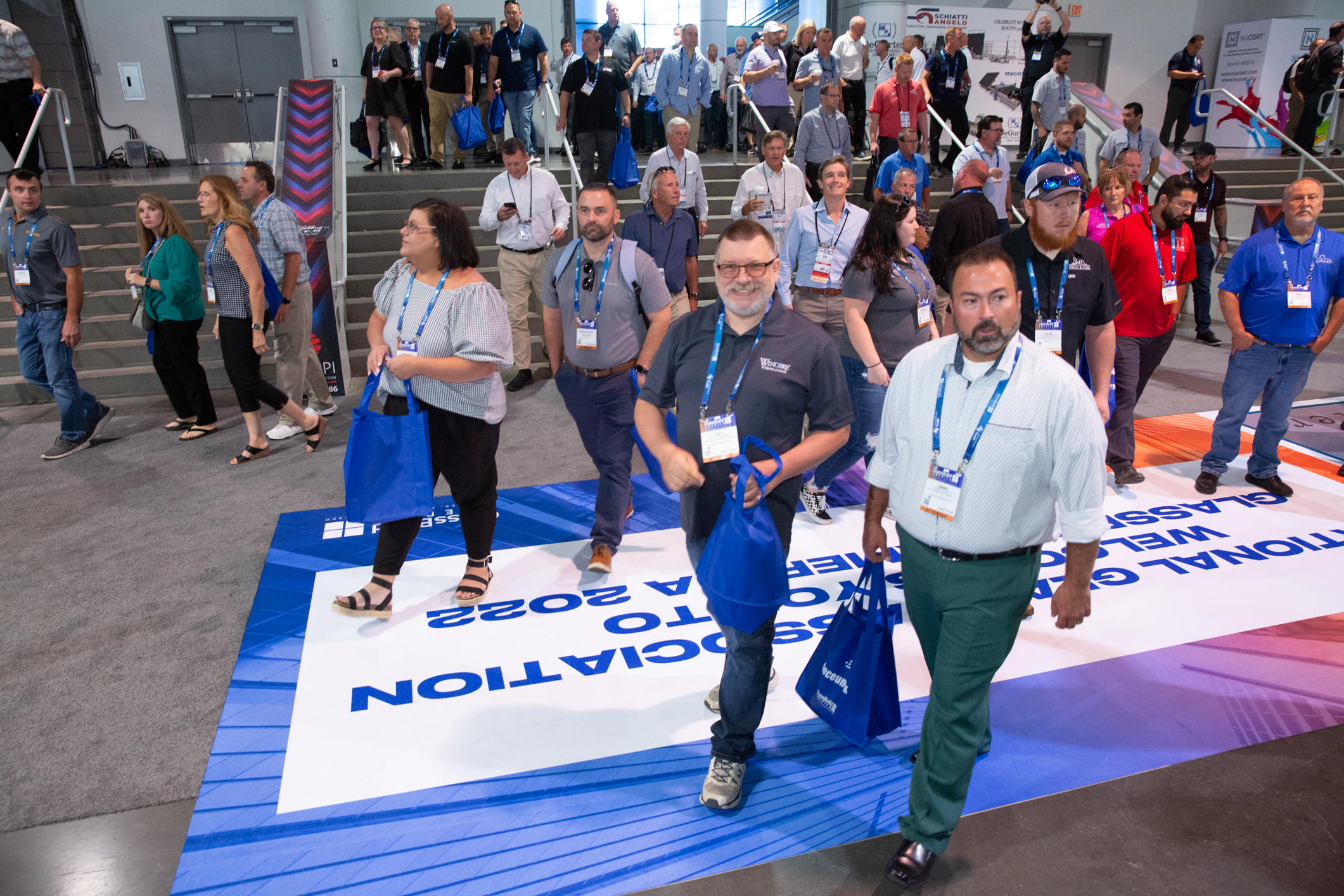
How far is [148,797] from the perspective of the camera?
2.63 metres

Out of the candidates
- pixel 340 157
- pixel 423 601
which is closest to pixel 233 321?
pixel 423 601

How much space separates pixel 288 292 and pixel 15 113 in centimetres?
618

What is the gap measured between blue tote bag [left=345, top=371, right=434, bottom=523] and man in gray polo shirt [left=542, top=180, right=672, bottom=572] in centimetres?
81

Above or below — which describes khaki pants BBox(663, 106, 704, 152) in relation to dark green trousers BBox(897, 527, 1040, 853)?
above

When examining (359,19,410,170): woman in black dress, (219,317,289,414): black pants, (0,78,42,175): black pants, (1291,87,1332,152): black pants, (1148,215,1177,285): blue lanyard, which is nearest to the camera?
(1148,215,1177,285): blue lanyard

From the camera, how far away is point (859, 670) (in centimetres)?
264

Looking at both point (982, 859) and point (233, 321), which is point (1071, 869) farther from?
point (233, 321)

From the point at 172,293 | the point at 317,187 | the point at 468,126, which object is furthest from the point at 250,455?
the point at 468,126

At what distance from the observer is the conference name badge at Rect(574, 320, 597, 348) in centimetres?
380

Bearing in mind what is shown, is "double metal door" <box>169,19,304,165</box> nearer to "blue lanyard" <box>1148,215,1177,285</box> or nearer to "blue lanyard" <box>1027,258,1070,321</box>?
"blue lanyard" <box>1148,215,1177,285</box>

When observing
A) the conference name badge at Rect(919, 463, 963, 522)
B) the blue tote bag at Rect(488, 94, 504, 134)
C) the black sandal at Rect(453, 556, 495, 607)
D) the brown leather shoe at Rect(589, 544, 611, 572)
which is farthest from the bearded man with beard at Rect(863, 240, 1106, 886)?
the blue tote bag at Rect(488, 94, 504, 134)

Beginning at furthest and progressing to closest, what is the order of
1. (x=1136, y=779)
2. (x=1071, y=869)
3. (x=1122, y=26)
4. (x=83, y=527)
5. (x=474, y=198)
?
(x=1122, y=26), (x=474, y=198), (x=83, y=527), (x=1136, y=779), (x=1071, y=869)

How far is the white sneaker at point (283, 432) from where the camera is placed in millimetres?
5914

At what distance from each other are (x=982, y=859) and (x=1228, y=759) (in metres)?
1.02
